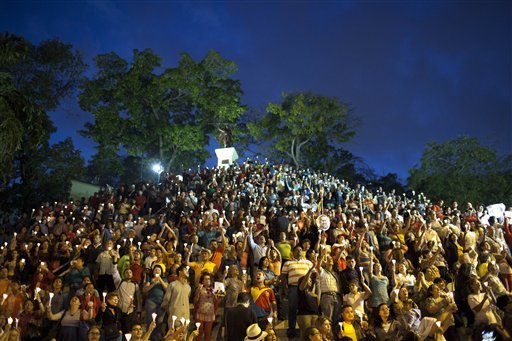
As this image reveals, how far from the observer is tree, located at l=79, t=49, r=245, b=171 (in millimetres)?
Result: 32469

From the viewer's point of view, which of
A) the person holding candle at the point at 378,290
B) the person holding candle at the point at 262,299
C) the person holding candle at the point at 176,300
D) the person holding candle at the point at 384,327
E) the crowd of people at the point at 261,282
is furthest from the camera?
the person holding candle at the point at 378,290

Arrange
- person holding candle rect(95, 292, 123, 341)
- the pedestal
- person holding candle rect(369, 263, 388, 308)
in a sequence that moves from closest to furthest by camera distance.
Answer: person holding candle rect(95, 292, 123, 341), person holding candle rect(369, 263, 388, 308), the pedestal

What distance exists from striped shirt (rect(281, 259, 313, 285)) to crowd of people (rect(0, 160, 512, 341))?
0.8 inches

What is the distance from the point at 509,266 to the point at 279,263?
15.3 ft

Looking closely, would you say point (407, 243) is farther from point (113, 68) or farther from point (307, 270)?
point (113, 68)

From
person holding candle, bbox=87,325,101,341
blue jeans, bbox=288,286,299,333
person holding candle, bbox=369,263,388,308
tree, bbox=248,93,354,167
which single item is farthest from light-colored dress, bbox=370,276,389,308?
tree, bbox=248,93,354,167

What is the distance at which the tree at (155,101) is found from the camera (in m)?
32.5

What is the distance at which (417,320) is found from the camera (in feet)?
23.1

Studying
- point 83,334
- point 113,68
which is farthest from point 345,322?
point 113,68

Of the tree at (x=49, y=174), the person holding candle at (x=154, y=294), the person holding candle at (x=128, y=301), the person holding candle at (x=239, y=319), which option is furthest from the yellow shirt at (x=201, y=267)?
the tree at (x=49, y=174)

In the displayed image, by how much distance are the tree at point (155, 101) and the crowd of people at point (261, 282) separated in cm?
1939

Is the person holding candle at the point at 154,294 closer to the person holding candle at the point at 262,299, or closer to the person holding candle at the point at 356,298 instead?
the person holding candle at the point at 262,299

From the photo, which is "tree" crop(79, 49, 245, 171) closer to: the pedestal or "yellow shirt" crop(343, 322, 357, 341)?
the pedestal

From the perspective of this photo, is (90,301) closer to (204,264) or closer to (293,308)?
(204,264)
